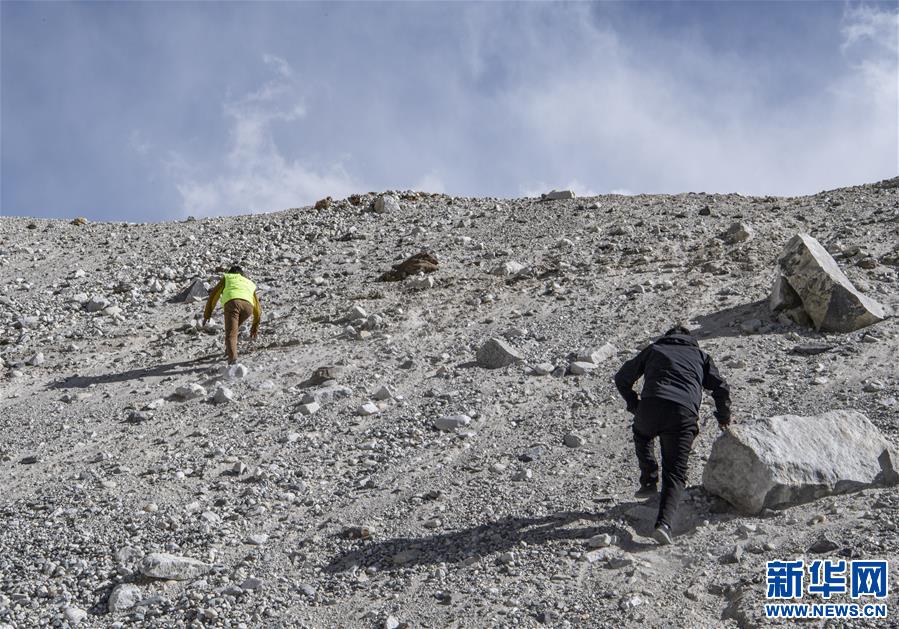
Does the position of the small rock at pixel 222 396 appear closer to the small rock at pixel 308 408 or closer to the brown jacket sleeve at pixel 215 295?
the small rock at pixel 308 408

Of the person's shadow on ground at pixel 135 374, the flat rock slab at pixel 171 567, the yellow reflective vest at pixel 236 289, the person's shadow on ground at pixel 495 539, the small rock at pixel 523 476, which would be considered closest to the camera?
the flat rock slab at pixel 171 567

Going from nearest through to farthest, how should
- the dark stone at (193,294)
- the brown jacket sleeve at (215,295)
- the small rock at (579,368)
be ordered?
1. the small rock at (579,368)
2. the brown jacket sleeve at (215,295)
3. the dark stone at (193,294)

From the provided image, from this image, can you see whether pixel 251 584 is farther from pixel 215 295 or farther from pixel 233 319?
pixel 215 295

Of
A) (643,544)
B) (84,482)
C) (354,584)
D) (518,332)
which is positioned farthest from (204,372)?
(643,544)

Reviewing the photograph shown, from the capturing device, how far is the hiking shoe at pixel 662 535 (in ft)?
18.3

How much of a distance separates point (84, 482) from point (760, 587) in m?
5.46

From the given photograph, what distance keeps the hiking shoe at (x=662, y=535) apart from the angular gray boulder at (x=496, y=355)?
4082 mm

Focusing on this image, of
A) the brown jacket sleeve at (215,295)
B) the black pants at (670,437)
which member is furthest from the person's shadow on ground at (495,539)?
the brown jacket sleeve at (215,295)

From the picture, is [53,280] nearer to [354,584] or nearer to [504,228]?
[504,228]

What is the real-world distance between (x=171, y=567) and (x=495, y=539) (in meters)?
2.17

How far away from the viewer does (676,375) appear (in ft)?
19.5

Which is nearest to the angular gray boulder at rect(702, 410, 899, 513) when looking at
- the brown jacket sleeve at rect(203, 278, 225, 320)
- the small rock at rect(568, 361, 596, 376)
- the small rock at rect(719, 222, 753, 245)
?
the small rock at rect(568, 361, 596, 376)

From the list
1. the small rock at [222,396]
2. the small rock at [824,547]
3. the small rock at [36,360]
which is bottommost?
the small rock at [824,547]

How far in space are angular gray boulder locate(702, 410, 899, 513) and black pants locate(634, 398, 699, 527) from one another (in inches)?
13.9
